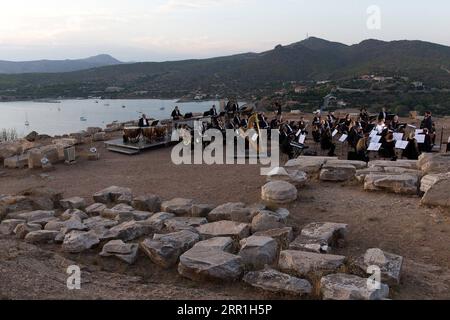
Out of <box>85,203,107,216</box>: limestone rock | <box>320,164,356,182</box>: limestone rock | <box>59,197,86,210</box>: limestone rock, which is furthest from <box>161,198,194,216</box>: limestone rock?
<box>320,164,356,182</box>: limestone rock

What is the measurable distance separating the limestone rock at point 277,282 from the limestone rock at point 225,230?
4.89 feet

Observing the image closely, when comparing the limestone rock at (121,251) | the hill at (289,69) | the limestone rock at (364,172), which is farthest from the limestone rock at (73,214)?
the hill at (289,69)

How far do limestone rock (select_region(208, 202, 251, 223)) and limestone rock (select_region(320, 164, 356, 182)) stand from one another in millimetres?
2964

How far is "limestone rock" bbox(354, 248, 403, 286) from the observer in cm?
562

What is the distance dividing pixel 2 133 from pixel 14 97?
41543 millimetres

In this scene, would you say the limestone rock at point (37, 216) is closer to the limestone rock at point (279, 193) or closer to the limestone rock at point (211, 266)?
the limestone rock at point (211, 266)

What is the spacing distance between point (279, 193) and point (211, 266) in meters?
3.87

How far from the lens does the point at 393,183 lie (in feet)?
31.3

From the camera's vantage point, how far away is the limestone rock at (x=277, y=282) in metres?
5.41

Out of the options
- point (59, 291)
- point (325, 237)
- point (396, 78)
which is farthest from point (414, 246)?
point (396, 78)

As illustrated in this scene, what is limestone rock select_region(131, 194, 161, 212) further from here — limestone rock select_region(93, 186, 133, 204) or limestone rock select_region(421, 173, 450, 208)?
limestone rock select_region(421, 173, 450, 208)

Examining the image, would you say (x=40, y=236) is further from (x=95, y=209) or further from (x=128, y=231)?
(x=95, y=209)

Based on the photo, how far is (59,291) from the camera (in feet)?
17.5
